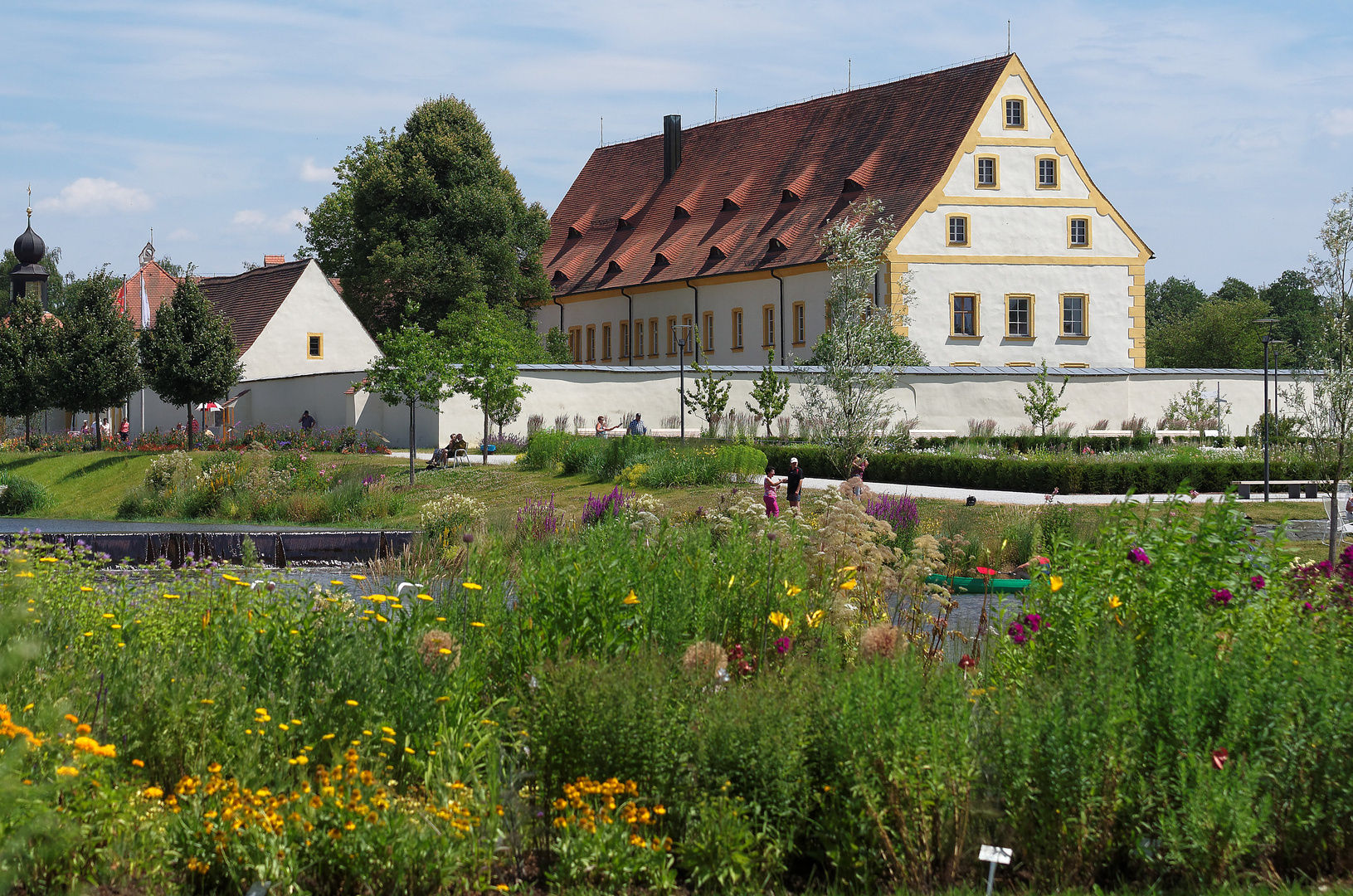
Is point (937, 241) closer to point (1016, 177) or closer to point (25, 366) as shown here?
point (1016, 177)

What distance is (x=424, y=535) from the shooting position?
17031mm

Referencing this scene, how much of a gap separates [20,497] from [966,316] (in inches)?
1167

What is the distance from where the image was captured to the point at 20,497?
31.0m

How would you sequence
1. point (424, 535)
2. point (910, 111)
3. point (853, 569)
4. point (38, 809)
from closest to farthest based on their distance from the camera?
1. point (38, 809)
2. point (853, 569)
3. point (424, 535)
4. point (910, 111)

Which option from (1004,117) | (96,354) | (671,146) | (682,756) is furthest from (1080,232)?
(682,756)

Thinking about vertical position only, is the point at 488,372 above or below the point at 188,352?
below

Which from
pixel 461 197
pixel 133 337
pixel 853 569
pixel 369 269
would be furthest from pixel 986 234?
pixel 853 569

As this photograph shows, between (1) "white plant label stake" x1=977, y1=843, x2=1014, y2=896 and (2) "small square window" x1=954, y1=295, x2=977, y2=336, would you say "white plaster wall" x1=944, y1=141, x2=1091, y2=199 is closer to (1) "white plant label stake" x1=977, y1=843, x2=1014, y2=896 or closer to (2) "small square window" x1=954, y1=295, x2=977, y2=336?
(2) "small square window" x1=954, y1=295, x2=977, y2=336

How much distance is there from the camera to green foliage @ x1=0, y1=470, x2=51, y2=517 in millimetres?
30766

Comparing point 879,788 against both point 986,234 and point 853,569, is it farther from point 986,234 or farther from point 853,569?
point 986,234

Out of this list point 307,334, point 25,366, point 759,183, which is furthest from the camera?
point 759,183

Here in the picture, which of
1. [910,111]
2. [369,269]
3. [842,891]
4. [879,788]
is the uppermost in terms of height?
[910,111]

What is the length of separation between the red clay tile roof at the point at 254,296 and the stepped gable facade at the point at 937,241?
542 inches

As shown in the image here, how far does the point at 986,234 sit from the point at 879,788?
42111mm
